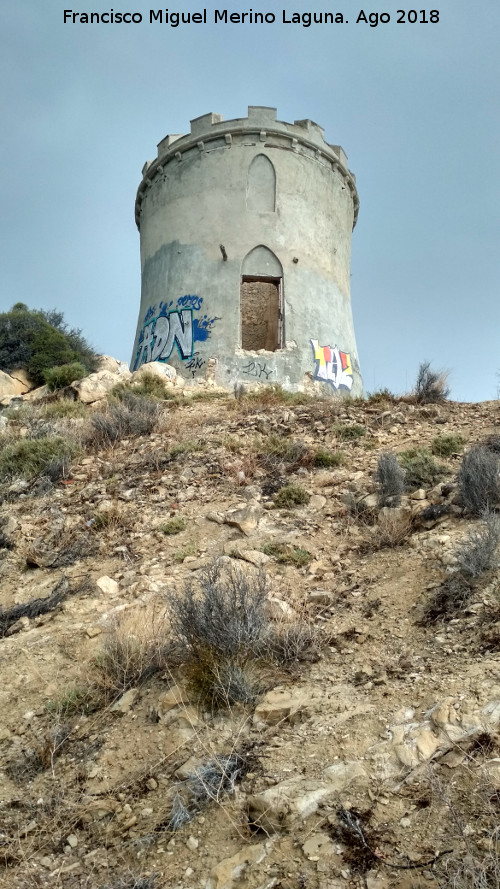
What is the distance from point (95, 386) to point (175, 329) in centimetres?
289

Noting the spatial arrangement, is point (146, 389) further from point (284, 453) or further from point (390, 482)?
point (390, 482)

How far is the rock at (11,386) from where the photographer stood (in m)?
16.3

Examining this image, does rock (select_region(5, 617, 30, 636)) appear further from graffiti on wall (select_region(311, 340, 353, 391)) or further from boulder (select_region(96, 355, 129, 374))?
boulder (select_region(96, 355, 129, 374))

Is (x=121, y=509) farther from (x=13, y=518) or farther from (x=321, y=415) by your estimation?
(x=321, y=415)

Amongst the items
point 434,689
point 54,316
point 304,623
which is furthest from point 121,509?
point 54,316

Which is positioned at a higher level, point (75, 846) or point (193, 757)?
point (193, 757)

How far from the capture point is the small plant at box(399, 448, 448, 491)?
23.5 feet

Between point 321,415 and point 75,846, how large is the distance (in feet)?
25.4

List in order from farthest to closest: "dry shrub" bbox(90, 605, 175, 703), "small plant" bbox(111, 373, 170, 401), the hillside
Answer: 1. "small plant" bbox(111, 373, 170, 401)
2. "dry shrub" bbox(90, 605, 175, 703)
3. the hillside

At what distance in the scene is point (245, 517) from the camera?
271 inches

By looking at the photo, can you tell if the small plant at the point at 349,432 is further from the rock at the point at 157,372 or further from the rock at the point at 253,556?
the rock at the point at 157,372

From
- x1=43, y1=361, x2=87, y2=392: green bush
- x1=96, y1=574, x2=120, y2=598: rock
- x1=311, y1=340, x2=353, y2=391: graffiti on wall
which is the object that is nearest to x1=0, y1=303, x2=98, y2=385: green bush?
x1=43, y1=361, x2=87, y2=392: green bush

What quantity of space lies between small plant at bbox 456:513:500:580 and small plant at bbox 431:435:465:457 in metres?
3.00

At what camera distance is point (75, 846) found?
127 inches
